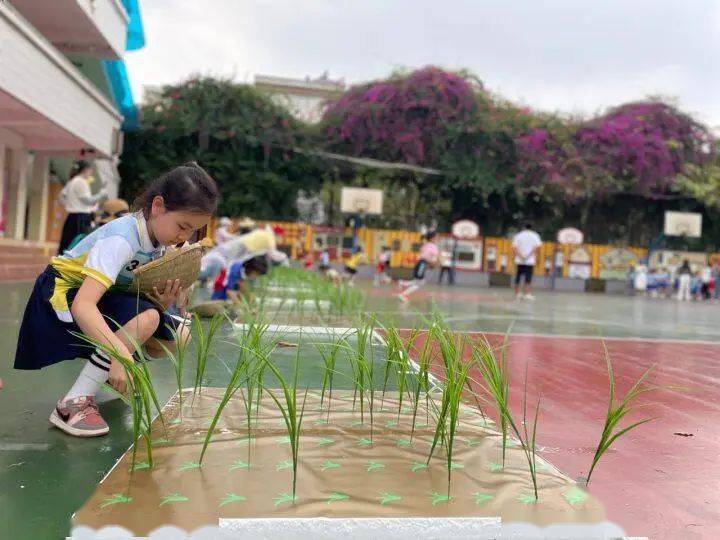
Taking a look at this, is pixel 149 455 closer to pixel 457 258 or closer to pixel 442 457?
pixel 442 457

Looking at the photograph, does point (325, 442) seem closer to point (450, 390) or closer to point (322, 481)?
point (322, 481)

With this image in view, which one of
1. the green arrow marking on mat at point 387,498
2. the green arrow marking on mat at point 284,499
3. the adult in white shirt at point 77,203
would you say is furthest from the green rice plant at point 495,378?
the adult in white shirt at point 77,203

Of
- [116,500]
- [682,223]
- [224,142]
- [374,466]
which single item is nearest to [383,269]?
[224,142]

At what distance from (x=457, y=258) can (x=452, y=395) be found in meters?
22.5

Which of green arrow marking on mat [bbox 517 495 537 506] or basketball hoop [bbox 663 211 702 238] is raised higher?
basketball hoop [bbox 663 211 702 238]

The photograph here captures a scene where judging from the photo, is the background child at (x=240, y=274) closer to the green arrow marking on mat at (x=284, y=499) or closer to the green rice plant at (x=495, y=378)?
the green rice plant at (x=495, y=378)

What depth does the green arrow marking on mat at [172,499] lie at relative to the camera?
1.74 meters

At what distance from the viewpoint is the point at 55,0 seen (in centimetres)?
1081

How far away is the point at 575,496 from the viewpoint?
1.92 metres

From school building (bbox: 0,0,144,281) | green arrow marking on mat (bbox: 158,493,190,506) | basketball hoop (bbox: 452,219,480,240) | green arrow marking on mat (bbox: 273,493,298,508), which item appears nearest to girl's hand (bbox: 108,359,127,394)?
green arrow marking on mat (bbox: 158,493,190,506)

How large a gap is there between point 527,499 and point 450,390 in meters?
0.38

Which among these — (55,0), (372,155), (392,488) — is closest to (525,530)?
(392,488)

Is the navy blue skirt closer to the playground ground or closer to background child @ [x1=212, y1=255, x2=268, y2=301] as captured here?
the playground ground

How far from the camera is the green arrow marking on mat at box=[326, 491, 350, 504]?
1792mm
